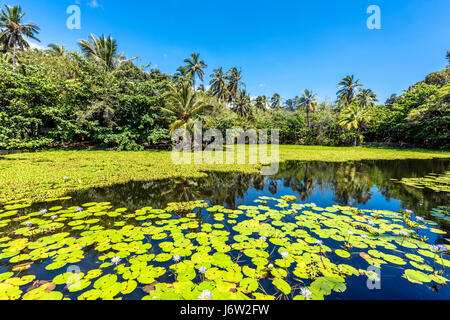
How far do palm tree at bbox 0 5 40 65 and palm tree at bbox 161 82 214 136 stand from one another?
779 inches

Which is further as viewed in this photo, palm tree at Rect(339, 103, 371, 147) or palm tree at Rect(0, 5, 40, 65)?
palm tree at Rect(339, 103, 371, 147)

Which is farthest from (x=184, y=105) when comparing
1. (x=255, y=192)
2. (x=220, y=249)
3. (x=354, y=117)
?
(x=354, y=117)

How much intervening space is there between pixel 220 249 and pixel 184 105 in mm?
15698

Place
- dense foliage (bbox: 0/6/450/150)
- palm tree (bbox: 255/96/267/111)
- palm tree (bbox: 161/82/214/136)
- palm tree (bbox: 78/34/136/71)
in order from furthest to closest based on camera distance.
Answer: palm tree (bbox: 255/96/267/111), palm tree (bbox: 78/34/136/71), palm tree (bbox: 161/82/214/136), dense foliage (bbox: 0/6/450/150)

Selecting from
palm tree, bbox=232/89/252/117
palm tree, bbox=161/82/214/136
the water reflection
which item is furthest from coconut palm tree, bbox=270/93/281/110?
the water reflection

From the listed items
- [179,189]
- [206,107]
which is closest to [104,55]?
[206,107]

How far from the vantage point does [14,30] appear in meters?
21.0

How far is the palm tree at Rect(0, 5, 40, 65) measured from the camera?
20.3 meters

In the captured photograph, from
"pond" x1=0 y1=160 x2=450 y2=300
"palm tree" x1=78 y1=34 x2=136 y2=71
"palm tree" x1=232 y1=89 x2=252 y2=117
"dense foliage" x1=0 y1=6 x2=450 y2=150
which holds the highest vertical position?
"palm tree" x1=78 y1=34 x2=136 y2=71

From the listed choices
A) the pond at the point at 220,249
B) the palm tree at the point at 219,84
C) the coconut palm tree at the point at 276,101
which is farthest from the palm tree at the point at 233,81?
the pond at the point at 220,249

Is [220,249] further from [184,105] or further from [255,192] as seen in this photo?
[184,105]

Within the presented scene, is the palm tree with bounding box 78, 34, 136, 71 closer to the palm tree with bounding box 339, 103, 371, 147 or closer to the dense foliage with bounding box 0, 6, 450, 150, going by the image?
the dense foliage with bounding box 0, 6, 450, 150

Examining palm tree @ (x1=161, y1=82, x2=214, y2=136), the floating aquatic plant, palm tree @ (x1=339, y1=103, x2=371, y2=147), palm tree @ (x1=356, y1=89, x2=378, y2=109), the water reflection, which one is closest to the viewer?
the floating aquatic plant
